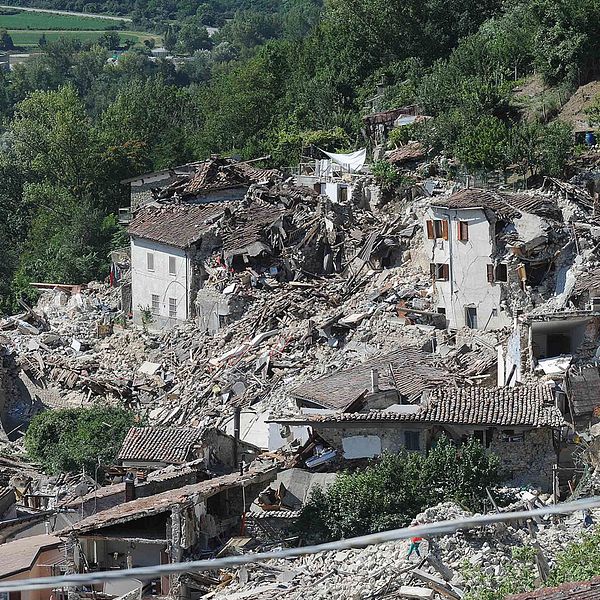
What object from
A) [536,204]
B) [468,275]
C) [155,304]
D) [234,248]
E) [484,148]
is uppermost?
[484,148]

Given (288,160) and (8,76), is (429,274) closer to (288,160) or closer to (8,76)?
(288,160)

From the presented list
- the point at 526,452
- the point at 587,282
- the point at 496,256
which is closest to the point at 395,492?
the point at 526,452

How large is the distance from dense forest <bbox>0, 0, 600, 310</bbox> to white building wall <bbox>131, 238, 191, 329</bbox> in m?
6.81

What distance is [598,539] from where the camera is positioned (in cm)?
1672

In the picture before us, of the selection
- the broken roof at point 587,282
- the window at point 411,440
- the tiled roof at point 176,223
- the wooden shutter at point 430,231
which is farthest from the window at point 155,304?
the window at point 411,440

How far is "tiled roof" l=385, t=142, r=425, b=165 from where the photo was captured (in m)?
35.5

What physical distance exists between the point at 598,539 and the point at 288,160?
26703 millimetres

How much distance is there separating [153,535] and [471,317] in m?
10.2

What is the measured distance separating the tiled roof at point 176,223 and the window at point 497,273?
26.2ft

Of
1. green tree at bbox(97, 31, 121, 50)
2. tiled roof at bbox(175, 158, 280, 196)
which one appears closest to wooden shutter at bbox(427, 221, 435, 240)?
tiled roof at bbox(175, 158, 280, 196)

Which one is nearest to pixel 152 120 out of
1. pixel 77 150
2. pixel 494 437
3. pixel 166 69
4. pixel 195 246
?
pixel 77 150

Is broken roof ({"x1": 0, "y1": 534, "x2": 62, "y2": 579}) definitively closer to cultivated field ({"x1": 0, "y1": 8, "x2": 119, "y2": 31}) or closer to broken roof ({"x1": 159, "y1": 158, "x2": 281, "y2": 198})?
broken roof ({"x1": 159, "y1": 158, "x2": 281, "y2": 198})

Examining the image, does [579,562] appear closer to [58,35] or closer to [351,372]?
[351,372]

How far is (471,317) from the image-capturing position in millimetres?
28391
